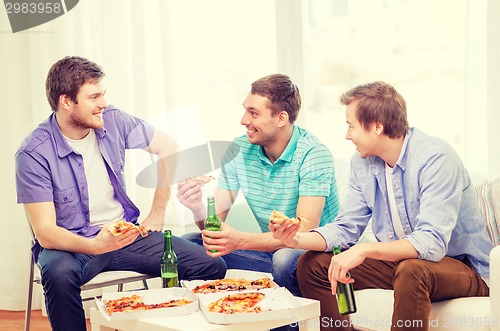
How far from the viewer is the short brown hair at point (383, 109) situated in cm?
277

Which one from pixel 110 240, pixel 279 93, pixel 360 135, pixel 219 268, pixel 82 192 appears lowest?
pixel 219 268

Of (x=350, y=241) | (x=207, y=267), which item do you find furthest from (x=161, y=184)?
(x=350, y=241)

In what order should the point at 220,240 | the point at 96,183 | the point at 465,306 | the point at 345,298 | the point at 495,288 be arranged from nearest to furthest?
the point at 495,288 < the point at 465,306 < the point at 345,298 < the point at 220,240 < the point at 96,183

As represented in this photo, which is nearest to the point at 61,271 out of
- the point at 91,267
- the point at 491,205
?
the point at 91,267

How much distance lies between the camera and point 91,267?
3.03 meters

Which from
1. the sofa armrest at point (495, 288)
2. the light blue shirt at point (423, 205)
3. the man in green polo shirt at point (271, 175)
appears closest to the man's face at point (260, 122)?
the man in green polo shirt at point (271, 175)

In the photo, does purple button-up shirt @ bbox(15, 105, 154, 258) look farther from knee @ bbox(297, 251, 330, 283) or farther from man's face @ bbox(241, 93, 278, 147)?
knee @ bbox(297, 251, 330, 283)

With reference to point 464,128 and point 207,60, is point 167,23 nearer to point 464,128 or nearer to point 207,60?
point 207,60

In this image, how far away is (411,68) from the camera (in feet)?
12.6

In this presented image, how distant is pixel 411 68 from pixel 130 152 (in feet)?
5.09

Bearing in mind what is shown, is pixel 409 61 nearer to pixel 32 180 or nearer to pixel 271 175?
pixel 271 175

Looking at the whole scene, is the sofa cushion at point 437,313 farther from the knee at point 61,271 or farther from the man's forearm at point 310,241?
the knee at point 61,271

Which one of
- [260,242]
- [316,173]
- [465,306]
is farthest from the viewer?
[316,173]

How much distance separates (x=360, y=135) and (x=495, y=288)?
699mm
